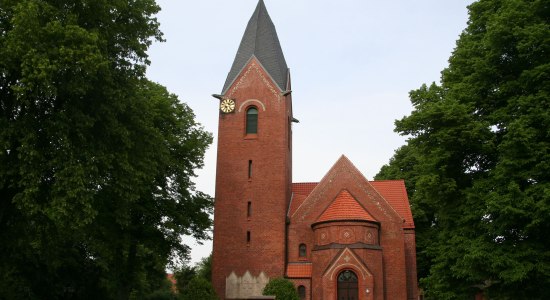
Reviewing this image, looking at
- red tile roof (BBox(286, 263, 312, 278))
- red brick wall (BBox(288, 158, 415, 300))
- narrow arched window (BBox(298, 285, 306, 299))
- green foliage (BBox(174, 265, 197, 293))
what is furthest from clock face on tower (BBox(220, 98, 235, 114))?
green foliage (BBox(174, 265, 197, 293))

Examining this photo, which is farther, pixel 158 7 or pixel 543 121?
pixel 158 7

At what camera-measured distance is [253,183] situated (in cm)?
3148

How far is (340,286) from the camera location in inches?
1091

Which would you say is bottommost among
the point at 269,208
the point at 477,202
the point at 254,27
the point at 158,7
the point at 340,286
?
the point at 340,286

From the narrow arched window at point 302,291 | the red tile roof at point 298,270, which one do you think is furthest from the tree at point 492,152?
the red tile roof at point 298,270

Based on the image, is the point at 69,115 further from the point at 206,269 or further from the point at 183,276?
the point at 206,269

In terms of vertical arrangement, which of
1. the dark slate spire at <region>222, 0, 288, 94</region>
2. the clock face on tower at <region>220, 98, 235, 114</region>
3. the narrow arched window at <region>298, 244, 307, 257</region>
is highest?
the dark slate spire at <region>222, 0, 288, 94</region>

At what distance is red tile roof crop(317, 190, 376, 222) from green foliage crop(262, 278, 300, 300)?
12.9 ft

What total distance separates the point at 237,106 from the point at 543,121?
19674 millimetres

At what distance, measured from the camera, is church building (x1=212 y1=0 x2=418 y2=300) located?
28.3 m

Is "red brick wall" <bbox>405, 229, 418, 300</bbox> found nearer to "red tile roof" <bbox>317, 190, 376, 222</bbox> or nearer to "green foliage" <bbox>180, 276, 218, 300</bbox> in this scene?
"red tile roof" <bbox>317, 190, 376, 222</bbox>

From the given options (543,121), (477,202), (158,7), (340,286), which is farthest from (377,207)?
(158,7)

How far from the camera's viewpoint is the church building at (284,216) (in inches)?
1115

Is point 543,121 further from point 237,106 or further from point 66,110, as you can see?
point 237,106
